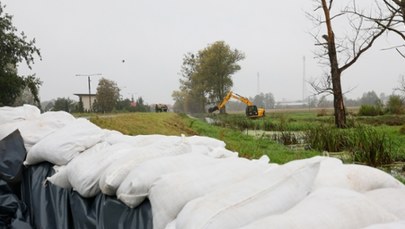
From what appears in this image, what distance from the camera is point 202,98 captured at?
1912 inches

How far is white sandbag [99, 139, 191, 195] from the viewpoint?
194 centimetres

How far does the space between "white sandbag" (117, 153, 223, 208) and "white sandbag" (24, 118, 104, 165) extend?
3.16 ft

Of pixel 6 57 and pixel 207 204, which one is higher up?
pixel 6 57

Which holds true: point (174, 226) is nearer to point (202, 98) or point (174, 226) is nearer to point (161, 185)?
point (161, 185)

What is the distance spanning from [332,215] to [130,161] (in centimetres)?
118

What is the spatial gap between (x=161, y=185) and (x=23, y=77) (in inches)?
835

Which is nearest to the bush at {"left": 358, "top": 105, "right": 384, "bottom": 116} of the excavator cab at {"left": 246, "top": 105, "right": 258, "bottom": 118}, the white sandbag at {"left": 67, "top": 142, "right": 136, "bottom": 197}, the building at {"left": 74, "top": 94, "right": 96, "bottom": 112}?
the excavator cab at {"left": 246, "top": 105, "right": 258, "bottom": 118}

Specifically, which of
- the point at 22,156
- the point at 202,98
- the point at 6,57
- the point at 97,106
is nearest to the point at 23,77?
the point at 6,57

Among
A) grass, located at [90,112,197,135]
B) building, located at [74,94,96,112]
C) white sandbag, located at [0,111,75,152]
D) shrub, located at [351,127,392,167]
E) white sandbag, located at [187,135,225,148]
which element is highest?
building, located at [74,94,96,112]

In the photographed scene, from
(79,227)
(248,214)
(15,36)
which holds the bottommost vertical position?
(79,227)

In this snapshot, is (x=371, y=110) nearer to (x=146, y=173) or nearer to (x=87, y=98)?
(x=146, y=173)

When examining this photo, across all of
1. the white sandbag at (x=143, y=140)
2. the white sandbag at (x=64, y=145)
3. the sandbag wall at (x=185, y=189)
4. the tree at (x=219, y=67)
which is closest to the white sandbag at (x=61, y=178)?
the sandbag wall at (x=185, y=189)

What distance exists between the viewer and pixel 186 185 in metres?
1.59

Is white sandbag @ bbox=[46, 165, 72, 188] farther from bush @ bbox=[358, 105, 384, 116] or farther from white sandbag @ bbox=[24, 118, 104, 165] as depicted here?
bush @ bbox=[358, 105, 384, 116]
